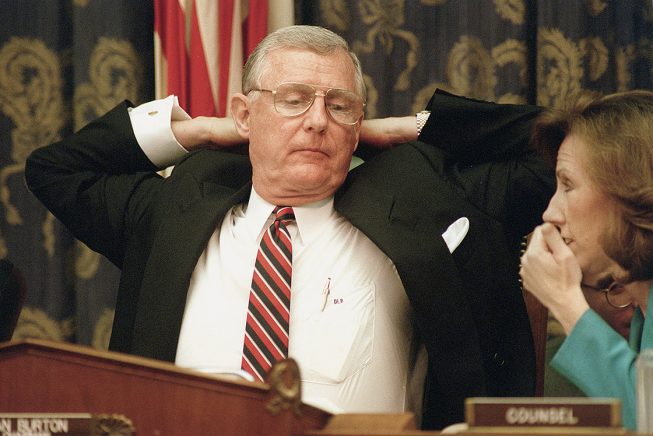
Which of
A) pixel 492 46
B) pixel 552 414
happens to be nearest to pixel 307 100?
pixel 492 46

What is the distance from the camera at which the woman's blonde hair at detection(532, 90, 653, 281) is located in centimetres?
181

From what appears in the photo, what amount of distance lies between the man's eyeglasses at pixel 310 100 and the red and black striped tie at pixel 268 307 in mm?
311

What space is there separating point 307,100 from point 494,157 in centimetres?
51

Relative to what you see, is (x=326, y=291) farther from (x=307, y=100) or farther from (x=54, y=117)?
(x=54, y=117)

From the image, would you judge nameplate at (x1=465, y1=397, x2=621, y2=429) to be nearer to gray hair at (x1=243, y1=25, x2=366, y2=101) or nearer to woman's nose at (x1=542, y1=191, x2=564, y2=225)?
woman's nose at (x1=542, y1=191, x2=564, y2=225)

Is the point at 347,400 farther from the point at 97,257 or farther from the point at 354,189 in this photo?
the point at 97,257

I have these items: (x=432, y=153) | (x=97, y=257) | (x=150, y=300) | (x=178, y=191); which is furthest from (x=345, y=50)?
(x=97, y=257)

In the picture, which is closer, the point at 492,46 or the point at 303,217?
the point at 303,217

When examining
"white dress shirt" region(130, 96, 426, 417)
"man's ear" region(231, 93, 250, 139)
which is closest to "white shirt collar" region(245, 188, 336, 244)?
"white dress shirt" region(130, 96, 426, 417)

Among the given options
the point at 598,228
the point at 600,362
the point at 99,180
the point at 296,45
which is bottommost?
the point at 600,362

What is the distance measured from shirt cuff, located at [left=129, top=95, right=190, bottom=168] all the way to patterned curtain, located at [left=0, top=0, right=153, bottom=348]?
0.45 meters

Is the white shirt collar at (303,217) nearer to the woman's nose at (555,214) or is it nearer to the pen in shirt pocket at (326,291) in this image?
the pen in shirt pocket at (326,291)

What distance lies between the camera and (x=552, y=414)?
1077mm

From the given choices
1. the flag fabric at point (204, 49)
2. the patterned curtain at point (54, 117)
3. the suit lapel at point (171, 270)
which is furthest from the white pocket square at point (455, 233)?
the patterned curtain at point (54, 117)
